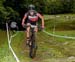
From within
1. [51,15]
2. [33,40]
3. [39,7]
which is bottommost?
[51,15]

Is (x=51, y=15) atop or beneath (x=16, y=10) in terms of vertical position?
beneath

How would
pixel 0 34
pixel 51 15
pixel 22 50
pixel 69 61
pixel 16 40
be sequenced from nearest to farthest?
pixel 69 61
pixel 22 50
pixel 16 40
pixel 0 34
pixel 51 15

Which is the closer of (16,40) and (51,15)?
(16,40)

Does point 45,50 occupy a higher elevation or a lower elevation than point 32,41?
lower

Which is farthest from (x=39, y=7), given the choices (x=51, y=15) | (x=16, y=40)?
(x=51, y=15)

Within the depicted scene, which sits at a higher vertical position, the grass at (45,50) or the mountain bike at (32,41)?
the mountain bike at (32,41)

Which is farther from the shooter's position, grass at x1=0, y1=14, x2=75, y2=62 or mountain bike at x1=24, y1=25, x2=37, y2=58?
grass at x1=0, y1=14, x2=75, y2=62

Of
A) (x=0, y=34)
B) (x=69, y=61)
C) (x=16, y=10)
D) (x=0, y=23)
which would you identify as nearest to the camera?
(x=69, y=61)

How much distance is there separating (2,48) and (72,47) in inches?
147

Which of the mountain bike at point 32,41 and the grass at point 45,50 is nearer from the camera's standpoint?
the mountain bike at point 32,41

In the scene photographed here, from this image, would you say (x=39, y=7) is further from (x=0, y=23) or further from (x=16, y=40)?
(x=16, y=40)

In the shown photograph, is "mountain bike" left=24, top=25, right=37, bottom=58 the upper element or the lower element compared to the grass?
upper

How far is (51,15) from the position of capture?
2068 inches

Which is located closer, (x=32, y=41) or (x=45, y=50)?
A: (x=32, y=41)
